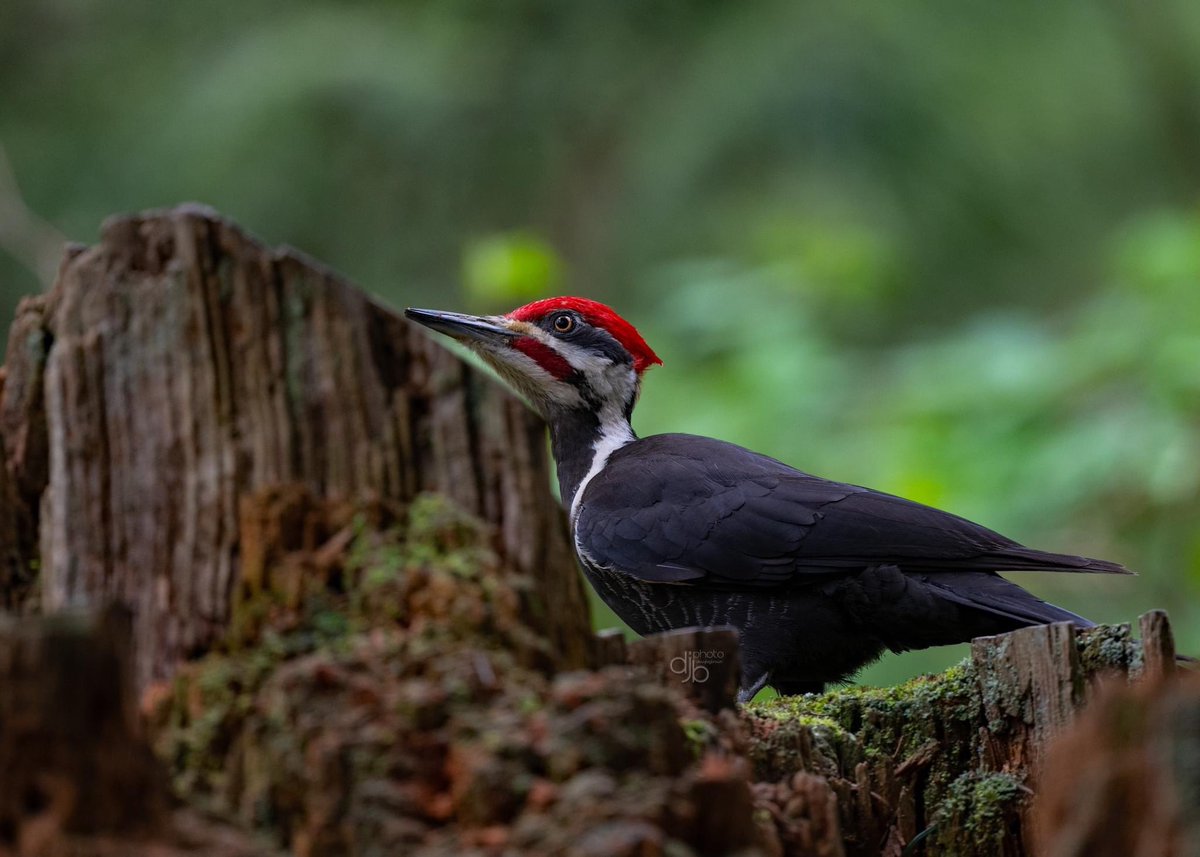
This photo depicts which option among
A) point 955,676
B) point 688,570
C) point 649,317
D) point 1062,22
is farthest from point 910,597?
point 1062,22

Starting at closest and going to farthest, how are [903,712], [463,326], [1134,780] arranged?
[1134,780], [903,712], [463,326]

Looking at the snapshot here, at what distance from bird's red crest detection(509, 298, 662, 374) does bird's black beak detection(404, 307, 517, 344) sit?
0.10 meters

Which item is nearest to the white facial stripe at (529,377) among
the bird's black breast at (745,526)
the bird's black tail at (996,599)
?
the bird's black breast at (745,526)

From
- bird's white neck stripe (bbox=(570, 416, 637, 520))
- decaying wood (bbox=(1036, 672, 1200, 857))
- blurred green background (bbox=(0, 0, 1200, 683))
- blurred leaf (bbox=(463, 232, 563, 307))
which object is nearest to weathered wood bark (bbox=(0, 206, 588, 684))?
decaying wood (bbox=(1036, 672, 1200, 857))

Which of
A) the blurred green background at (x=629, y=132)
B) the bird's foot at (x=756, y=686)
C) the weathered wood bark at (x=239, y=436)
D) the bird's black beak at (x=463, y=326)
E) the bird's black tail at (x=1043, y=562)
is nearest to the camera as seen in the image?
the weathered wood bark at (x=239, y=436)

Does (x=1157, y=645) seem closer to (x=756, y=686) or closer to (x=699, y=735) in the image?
(x=699, y=735)

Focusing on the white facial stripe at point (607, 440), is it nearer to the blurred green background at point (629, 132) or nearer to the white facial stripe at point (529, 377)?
the white facial stripe at point (529, 377)

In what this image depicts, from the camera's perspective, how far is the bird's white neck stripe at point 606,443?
4.84 metres

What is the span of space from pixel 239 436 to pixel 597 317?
3.45m

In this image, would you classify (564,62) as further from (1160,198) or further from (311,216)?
(1160,198)

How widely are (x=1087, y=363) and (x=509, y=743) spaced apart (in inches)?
178

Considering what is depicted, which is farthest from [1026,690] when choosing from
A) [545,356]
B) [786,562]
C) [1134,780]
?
[545,356]

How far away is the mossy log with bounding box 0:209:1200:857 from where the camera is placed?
48.9 inches

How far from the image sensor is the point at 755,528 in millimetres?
4004
